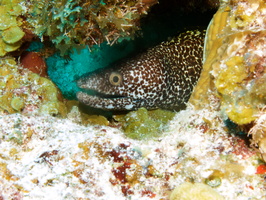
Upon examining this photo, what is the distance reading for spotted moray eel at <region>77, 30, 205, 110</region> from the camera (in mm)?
4457

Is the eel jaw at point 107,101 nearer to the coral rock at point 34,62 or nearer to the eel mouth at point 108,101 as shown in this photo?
the eel mouth at point 108,101

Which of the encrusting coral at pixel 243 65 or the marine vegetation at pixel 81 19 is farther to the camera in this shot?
the marine vegetation at pixel 81 19

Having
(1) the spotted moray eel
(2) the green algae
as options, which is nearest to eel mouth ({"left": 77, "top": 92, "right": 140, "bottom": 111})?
(1) the spotted moray eel

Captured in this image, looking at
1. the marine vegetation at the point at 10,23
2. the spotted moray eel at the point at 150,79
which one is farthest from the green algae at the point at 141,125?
the marine vegetation at the point at 10,23

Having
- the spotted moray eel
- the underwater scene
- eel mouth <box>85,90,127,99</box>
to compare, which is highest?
the underwater scene

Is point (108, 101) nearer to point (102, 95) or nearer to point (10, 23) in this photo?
point (102, 95)

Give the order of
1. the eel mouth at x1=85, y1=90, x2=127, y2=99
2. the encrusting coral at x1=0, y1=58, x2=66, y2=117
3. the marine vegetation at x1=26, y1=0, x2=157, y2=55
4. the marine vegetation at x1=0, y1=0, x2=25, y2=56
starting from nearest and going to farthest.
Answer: the marine vegetation at x1=26, y1=0, x2=157, y2=55 → the marine vegetation at x1=0, y1=0, x2=25, y2=56 → the encrusting coral at x1=0, y1=58, x2=66, y2=117 → the eel mouth at x1=85, y1=90, x2=127, y2=99

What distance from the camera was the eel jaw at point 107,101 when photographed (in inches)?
175

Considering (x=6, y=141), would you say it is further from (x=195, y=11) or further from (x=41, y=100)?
(x=195, y=11)

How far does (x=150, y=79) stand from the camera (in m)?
4.51

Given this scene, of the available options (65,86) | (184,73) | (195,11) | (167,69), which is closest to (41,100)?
(65,86)

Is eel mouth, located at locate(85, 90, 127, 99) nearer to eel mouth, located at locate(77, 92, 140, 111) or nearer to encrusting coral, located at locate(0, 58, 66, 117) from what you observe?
eel mouth, located at locate(77, 92, 140, 111)

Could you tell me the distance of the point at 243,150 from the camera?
1.86 m

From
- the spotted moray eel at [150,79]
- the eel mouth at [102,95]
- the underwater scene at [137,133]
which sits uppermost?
the underwater scene at [137,133]
